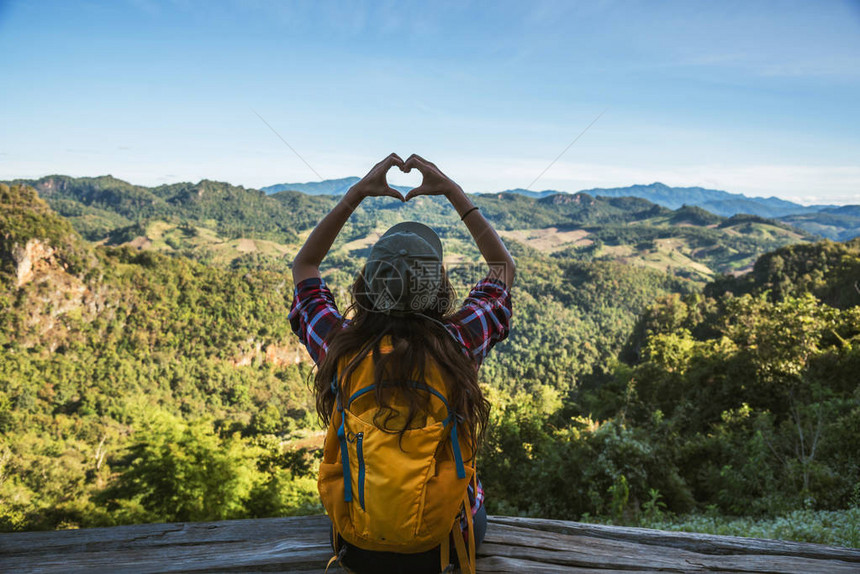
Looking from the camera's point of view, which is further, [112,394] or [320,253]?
[112,394]

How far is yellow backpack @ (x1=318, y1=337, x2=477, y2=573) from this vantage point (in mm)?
1281

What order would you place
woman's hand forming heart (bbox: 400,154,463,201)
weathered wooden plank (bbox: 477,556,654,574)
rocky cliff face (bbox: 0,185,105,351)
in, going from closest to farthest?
weathered wooden plank (bbox: 477,556,654,574) < woman's hand forming heart (bbox: 400,154,463,201) < rocky cliff face (bbox: 0,185,105,351)

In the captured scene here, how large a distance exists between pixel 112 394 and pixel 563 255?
6232 inches

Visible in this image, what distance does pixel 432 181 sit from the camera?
184 centimetres

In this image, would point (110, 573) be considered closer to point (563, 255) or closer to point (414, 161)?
point (414, 161)

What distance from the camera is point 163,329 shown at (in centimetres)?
7644

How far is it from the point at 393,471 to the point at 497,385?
5525 centimetres

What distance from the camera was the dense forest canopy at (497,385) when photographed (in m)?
7.98

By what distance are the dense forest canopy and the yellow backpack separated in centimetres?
229

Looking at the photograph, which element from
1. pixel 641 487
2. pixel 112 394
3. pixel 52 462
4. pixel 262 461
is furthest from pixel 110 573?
pixel 112 394

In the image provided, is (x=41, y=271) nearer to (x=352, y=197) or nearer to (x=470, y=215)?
(x=352, y=197)

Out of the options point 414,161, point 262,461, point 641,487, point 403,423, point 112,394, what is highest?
point 414,161

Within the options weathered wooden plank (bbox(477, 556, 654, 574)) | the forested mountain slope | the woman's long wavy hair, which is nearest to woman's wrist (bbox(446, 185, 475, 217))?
the woman's long wavy hair

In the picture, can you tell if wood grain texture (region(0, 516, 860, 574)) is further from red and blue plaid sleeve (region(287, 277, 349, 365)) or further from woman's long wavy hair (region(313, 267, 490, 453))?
red and blue plaid sleeve (region(287, 277, 349, 365))
